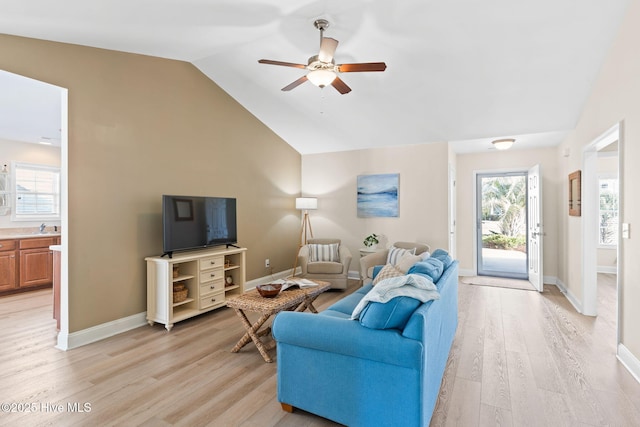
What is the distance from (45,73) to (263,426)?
3495mm

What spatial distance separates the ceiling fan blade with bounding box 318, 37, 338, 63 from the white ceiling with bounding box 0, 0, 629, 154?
0.43 m

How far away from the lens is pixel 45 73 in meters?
2.93

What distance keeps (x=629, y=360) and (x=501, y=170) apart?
4114mm

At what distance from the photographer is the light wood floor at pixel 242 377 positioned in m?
2.08

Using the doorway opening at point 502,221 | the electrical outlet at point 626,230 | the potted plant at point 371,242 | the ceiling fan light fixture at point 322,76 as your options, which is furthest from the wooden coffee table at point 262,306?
the doorway opening at point 502,221

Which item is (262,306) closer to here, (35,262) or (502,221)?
(35,262)

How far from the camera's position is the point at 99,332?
3.30 meters

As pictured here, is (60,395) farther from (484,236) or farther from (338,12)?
(484,236)

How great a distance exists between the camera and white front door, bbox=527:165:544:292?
5.11m

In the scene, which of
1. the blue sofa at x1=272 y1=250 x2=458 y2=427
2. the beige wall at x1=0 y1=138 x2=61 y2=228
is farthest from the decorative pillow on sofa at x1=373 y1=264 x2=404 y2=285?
the beige wall at x1=0 y1=138 x2=61 y2=228

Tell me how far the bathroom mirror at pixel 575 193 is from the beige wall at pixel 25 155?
838 cm

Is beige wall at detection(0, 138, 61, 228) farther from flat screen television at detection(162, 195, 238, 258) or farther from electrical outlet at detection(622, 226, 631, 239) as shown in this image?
electrical outlet at detection(622, 226, 631, 239)

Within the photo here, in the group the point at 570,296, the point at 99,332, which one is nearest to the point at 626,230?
the point at 570,296

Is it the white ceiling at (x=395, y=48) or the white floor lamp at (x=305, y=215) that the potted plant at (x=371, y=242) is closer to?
the white floor lamp at (x=305, y=215)
